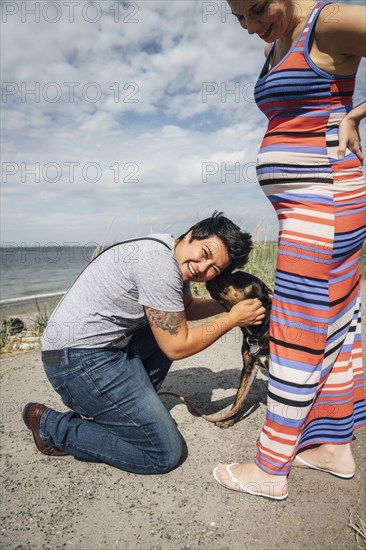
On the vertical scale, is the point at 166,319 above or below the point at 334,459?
above

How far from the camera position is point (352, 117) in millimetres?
1479

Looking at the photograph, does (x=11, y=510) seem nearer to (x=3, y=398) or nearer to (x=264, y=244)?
(x=3, y=398)

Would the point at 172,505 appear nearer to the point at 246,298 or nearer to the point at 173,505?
the point at 173,505

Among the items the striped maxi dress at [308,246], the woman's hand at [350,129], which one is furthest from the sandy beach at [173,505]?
the woman's hand at [350,129]

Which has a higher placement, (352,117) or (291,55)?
(291,55)

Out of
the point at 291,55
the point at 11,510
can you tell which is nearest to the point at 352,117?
the point at 291,55

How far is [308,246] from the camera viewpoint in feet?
5.55

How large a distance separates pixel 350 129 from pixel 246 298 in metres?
1.27

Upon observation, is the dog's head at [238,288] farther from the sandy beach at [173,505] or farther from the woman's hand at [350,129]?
the woman's hand at [350,129]

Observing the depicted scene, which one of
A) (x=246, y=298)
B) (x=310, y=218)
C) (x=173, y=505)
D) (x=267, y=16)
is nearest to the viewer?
(x=267, y=16)

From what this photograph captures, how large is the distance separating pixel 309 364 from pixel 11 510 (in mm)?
1613

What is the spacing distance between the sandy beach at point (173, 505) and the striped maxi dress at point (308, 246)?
0.25m

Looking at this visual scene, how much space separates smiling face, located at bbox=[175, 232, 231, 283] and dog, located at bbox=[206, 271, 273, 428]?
0.30 meters

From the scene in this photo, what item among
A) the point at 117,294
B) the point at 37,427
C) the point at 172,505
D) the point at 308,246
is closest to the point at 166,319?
the point at 117,294
